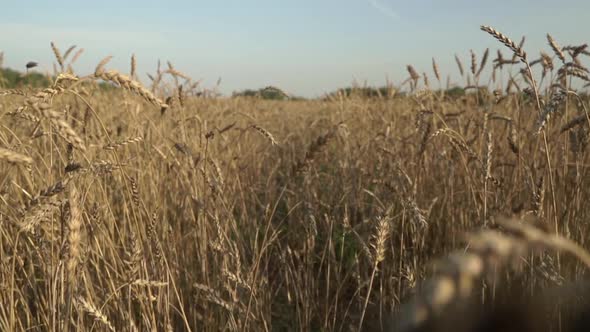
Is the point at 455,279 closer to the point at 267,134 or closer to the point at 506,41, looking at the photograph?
the point at 506,41

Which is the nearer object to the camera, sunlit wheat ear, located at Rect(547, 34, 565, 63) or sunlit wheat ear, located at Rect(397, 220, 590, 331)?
sunlit wheat ear, located at Rect(397, 220, 590, 331)

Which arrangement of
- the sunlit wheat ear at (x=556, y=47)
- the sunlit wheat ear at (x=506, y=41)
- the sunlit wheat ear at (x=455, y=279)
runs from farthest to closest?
1. the sunlit wheat ear at (x=556, y=47)
2. the sunlit wheat ear at (x=506, y=41)
3. the sunlit wheat ear at (x=455, y=279)

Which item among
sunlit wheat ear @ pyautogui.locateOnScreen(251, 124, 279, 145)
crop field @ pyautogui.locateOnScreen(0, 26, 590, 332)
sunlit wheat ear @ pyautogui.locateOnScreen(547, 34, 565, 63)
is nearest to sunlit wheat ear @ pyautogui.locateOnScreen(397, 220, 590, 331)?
crop field @ pyautogui.locateOnScreen(0, 26, 590, 332)

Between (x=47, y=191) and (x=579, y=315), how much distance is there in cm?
118

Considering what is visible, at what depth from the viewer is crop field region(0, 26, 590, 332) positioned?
1.26 feet

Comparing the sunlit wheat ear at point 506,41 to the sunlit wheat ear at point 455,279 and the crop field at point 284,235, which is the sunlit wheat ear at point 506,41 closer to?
the crop field at point 284,235

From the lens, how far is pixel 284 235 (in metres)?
2.48

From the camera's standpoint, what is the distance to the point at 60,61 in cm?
223

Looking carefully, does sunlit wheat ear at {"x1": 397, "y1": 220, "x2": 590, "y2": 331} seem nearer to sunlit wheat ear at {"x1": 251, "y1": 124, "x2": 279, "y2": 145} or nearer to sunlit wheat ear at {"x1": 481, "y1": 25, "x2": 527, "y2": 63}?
sunlit wheat ear at {"x1": 481, "y1": 25, "x2": 527, "y2": 63}

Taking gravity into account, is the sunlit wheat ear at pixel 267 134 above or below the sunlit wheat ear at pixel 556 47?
below

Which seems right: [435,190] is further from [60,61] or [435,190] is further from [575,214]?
[60,61]

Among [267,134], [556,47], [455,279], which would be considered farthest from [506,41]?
[455,279]

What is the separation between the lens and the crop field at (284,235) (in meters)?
0.39

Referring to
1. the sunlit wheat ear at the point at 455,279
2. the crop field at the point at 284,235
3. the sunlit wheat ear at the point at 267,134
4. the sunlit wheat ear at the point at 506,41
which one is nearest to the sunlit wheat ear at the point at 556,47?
the crop field at the point at 284,235
